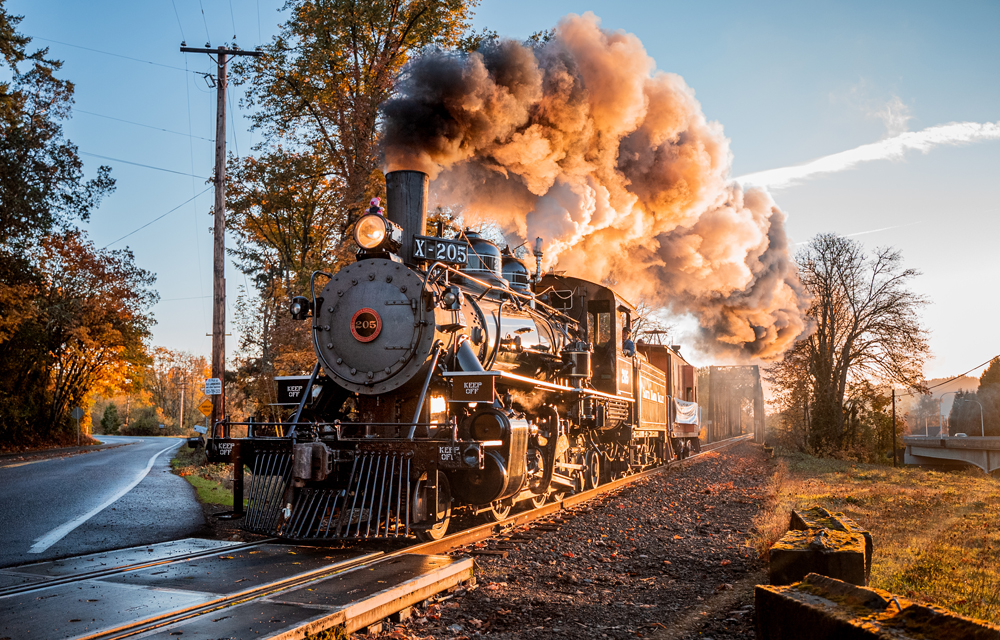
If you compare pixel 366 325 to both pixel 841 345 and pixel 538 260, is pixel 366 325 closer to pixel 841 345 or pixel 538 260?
pixel 538 260

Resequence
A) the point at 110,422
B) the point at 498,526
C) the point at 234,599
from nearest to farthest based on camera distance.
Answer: the point at 234,599 < the point at 498,526 < the point at 110,422

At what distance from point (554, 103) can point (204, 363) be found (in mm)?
71468

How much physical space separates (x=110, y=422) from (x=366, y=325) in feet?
→ 179

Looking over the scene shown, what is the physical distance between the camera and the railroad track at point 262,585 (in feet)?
13.4

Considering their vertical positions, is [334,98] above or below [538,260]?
above

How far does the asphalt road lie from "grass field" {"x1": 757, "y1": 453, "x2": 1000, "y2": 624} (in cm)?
665

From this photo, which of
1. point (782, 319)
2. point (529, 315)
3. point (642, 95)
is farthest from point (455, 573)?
point (782, 319)

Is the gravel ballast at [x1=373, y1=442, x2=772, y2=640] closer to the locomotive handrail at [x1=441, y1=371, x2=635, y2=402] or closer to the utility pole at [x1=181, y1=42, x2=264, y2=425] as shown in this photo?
the locomotive handrail at [x1=441, y1=371, x2=635, y2=402]

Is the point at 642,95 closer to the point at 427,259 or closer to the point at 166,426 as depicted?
the point at 427,259

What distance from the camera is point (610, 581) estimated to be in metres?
6.11

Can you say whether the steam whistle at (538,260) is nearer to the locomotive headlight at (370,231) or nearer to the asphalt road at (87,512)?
the locomotive headlight at (370,231)

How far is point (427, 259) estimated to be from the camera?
8.01 m

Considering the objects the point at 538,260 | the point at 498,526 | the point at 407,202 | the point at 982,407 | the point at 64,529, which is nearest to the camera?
the point at 64,529

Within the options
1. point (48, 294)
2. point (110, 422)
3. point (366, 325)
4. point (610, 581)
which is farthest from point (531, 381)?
point (110, 422)
